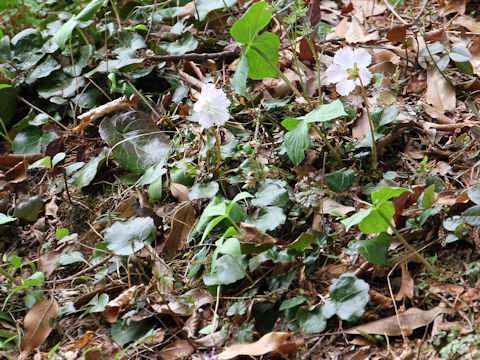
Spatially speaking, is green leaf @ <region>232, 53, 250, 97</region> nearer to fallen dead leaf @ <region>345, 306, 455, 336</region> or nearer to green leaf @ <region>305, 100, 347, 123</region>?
green leaf @ <region>305, 100, 347, 123</region>

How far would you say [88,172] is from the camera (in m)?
2.21

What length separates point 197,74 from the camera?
248cm

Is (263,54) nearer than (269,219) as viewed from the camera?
No

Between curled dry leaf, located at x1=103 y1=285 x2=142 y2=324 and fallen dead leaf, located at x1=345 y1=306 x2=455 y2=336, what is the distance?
717 mm

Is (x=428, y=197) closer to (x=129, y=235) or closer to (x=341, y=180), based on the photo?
(x=341, y=180)

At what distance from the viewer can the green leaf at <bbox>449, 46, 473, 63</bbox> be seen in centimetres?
208

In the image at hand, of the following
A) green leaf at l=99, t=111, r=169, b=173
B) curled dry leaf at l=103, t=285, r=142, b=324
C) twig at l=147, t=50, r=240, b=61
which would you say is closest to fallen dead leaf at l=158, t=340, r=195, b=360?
curled dry leaf at l=103, t=285, r=142, b=324

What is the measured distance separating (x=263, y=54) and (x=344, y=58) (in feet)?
0.95

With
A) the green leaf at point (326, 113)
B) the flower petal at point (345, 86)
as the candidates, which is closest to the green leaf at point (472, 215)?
the green leaf at point (326, 113)

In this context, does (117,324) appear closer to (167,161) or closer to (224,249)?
(224,249)

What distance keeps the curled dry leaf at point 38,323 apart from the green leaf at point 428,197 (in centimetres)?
127

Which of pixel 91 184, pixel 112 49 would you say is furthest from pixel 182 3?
pixel 91 184

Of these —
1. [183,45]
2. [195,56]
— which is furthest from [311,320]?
[183,45]

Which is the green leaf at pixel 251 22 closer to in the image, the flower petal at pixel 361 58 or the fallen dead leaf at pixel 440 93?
the flower petal at pixel 361 58
